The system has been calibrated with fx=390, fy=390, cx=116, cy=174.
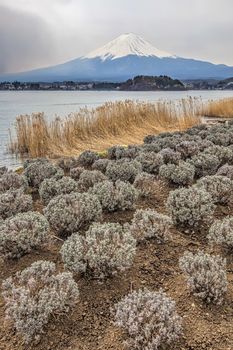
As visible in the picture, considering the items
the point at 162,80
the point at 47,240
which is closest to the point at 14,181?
the point at 47,240

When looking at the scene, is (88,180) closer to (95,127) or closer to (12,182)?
(12,182)

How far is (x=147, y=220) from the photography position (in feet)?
13.2

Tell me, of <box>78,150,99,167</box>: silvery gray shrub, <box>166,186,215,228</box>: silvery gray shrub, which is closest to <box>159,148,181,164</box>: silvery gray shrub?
<box>78,150,99,167</box>: silvery gray shrub

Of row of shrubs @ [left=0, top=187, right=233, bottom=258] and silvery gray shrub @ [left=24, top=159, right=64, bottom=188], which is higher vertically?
row of shrubs @ [left=0, top=187, right=233, bottom=258]

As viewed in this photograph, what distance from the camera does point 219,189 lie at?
5.13 metres

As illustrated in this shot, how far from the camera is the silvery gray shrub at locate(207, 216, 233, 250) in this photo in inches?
148

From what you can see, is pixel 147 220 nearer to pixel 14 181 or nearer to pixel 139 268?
pixel 139 268

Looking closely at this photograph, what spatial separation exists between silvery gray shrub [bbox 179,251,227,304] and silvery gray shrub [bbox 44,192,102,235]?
139 cm

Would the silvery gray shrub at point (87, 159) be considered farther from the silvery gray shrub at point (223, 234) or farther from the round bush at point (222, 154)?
the silvery gray shrub at point (223, 234)

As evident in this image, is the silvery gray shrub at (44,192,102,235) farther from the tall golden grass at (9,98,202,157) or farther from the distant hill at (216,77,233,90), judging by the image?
the distant hill at (216,77,233,90)

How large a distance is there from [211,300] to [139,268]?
0.77 m

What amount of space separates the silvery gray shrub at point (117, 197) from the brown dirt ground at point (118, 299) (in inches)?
34.9

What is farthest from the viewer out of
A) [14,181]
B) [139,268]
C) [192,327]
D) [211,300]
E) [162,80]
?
[162,80]

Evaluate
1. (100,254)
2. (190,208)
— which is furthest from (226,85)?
(100,254)
